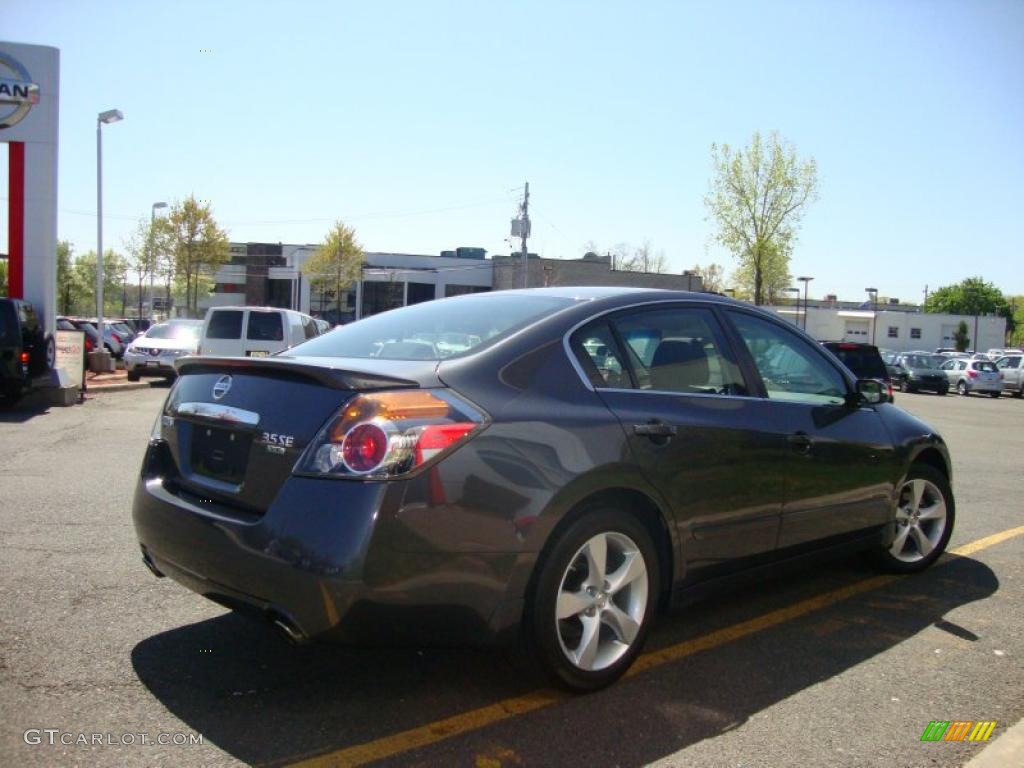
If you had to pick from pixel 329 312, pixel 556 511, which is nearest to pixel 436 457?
pixel 556 511

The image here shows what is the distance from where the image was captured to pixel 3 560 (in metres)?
4.75

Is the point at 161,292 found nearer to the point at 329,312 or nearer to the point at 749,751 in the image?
the point at 329,312

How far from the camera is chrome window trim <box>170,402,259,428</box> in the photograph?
3.13 meters

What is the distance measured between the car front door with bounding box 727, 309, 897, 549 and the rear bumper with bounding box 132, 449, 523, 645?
179 centimetres

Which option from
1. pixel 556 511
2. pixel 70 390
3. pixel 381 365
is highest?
pixel 381 365

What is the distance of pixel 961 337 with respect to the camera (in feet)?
252

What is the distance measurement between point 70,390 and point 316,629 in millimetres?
13468

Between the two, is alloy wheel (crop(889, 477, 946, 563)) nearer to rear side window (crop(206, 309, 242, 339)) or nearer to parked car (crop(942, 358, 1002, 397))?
rear side window (crop(206, 309, 242, 339))

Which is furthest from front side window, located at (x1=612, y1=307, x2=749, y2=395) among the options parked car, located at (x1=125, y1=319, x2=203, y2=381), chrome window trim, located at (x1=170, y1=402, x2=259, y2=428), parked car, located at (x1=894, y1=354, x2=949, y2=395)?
parked car, located at (x1=894, y1=354, x2=949, y2=395)

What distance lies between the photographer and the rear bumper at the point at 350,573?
274 centimetres

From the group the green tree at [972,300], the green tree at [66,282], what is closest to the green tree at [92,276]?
the green tree at [66,282]

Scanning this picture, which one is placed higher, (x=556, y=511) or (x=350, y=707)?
(x=556, y=511)

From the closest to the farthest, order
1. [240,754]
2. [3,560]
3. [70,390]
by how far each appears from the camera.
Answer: [240,754], [3,560], [70,390]

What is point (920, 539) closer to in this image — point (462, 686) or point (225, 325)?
point (462, 686)
